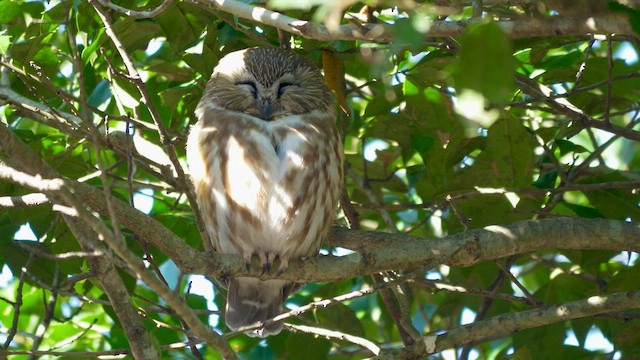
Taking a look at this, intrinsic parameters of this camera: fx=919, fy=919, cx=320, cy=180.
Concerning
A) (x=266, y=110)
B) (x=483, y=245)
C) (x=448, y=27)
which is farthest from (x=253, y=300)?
(x=448, y=27)

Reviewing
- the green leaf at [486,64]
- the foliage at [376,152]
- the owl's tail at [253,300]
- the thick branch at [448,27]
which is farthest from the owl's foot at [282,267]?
the green leaf at [486,64]

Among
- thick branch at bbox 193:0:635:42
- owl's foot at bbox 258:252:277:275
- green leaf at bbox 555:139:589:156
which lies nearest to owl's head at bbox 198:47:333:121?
owl's foot at bbox 258:252:277:275

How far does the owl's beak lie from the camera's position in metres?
4.48

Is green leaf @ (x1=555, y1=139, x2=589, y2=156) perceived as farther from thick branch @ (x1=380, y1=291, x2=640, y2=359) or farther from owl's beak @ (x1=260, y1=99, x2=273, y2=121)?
owl's beak @ (x1=260, y1=99, x2=273, y2=121)

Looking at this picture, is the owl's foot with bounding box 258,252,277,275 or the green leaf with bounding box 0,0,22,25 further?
the owl's foot with bounding box 258,252,277,275

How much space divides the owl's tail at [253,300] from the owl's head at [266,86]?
31.8 inches

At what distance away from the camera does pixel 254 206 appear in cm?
409

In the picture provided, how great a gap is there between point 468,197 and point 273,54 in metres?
1.31

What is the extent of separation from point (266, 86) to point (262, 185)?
31.5 inches

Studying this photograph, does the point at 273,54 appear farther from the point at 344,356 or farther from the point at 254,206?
the point at 344,356

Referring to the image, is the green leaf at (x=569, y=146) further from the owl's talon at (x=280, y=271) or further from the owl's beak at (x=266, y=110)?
the owl's beak at (x=266, y=110)

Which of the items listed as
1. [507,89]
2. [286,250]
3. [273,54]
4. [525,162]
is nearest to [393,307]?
[286,250]

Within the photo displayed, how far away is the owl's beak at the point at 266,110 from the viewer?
14.7 ft

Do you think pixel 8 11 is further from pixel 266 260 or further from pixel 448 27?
pixel 448 27
